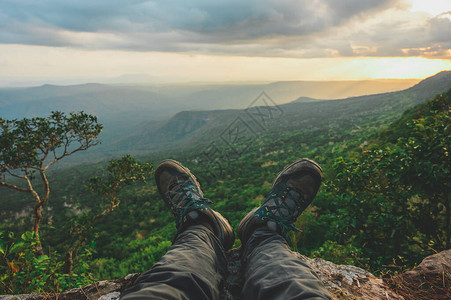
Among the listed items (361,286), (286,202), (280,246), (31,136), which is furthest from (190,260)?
(31,136)

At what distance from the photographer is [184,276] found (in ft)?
4.57

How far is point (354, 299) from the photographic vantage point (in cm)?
144

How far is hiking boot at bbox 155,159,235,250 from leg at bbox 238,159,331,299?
0.24 meters

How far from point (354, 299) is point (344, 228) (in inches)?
52.2

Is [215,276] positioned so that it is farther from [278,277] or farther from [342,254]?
[342,254]

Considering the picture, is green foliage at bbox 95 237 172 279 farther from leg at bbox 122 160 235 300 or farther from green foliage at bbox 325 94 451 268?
green foliage at bbox 325 94 451 268

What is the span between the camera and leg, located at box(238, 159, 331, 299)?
4.25 feet

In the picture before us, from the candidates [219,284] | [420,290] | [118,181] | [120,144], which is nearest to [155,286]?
[219,284]

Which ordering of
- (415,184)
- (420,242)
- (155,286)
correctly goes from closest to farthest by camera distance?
(155,286)
(415,184)
(420,242)

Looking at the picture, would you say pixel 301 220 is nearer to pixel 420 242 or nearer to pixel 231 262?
pixel 420 242

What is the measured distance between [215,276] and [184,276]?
29 centimetres

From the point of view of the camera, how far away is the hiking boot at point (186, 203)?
2399 mm

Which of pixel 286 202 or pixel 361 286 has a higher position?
pixel 286 202

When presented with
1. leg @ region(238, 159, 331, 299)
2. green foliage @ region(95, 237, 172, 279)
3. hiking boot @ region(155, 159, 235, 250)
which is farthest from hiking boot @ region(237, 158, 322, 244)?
green foliage @ region(95, 237, 172, 279)
